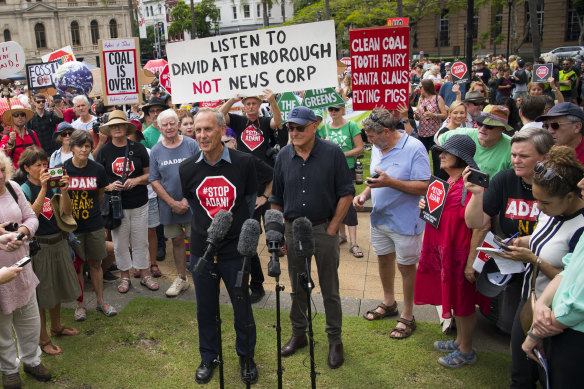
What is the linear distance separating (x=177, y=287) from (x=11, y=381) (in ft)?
6.92

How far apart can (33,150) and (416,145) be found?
3669mm

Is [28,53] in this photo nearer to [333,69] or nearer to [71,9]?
[71,9]

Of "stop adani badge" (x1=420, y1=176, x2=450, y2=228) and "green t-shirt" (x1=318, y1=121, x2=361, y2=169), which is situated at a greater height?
"green t-shirt" (x1=318, y1=121, x2=361, y2=169)

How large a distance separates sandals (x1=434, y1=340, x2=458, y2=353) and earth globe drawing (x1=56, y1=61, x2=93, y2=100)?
34.2ft

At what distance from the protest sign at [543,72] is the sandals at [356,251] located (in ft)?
25.3

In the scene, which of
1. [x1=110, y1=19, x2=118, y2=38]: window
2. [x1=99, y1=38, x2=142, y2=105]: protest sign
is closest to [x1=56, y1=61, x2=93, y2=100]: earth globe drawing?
[x1=99, y1=38, x2=142, y2=105]: protest sign

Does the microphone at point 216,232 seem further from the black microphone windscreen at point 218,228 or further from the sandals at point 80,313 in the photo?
the sandals at point 80,313

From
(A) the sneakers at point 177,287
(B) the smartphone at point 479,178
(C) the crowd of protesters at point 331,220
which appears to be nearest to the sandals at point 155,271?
(C) the crowd of protesters at point 331,220

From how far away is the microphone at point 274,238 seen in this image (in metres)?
3.07

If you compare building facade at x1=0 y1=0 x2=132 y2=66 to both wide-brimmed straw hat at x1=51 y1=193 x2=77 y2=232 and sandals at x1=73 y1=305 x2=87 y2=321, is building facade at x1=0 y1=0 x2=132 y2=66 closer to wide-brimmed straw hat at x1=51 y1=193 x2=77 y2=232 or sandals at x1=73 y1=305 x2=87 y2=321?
sandals at x1=73 y1=305 x2=87 y2=321

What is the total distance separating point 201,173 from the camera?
4.32 metres

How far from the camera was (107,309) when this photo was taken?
557 cm

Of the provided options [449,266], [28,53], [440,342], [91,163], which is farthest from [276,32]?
[28,53]

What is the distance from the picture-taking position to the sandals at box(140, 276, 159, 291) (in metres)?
6.16
